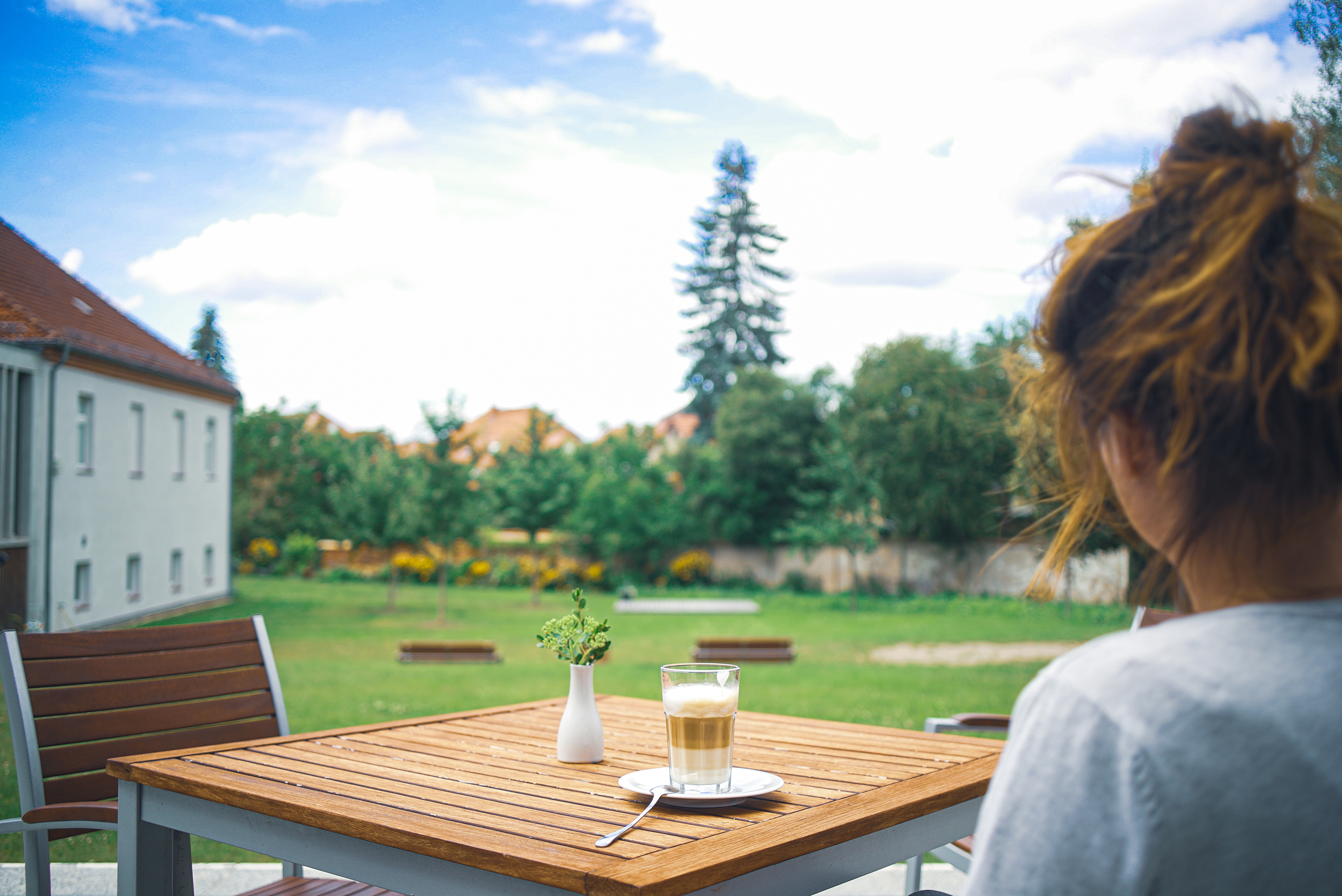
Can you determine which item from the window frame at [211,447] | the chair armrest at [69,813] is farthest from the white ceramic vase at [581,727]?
the window frame at [211,447]

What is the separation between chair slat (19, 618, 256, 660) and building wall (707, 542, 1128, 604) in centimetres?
1825

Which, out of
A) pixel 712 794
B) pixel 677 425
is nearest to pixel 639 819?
pixel 712 794

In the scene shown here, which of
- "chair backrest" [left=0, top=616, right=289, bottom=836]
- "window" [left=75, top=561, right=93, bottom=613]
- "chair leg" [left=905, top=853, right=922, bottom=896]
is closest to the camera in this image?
"chair backrest" [left=0, top=616, right=289, bottom=836]

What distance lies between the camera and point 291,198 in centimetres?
2142

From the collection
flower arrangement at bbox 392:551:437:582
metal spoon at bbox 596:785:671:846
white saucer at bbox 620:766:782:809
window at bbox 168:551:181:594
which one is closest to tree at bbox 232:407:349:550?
flower arrangement at bbox 392:551:437:582

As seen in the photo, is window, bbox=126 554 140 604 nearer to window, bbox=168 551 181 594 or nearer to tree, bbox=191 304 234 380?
window, bbox=168 551 181 594

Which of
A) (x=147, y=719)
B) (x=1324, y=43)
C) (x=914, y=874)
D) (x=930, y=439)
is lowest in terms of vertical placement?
(x=914, y=874)

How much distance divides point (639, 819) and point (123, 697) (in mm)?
1881

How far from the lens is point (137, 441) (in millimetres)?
16125

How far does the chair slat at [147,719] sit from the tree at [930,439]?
20.0m

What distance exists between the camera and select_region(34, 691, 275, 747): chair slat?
8.26 ft

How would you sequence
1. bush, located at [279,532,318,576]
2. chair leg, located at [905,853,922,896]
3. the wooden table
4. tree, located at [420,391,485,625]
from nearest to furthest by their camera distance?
the wooden table
chair leg, located at [905,853,922,896]
tree, located at [420,391,485,625]
bush, located at [279,532,318,576]

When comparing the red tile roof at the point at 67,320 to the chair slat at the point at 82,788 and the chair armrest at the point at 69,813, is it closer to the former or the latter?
the chair slat at the point at 82,788

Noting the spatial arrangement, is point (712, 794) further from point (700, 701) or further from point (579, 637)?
point (579, 637)
